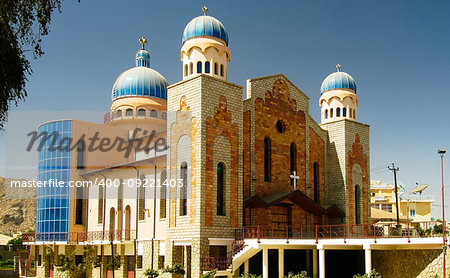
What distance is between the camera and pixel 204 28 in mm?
29141

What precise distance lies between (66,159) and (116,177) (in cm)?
569

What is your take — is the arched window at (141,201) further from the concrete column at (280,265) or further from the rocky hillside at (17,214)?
the rocky hillside at (17,214)

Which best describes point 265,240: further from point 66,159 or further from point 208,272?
point 66,159

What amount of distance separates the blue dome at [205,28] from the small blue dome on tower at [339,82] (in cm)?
942

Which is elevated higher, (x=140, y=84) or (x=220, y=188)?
(x=140, y=84)

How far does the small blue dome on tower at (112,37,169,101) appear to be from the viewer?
40656 mm

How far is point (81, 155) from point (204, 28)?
1432cm

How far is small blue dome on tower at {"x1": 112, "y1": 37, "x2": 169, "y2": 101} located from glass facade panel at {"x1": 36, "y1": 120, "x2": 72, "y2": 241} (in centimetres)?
579

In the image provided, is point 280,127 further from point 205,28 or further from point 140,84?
point 140,84

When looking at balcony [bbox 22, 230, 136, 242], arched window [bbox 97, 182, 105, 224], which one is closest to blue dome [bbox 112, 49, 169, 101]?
arched window [bbox 97, 182, 105, 224]

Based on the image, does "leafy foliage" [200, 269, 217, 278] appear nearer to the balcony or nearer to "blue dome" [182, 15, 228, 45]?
A: the balcony

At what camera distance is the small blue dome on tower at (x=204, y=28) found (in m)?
29.2

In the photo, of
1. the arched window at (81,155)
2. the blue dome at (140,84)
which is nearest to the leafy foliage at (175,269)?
the arched window at (81,155)

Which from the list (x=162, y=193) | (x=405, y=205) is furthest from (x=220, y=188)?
(x=405, y=205)
